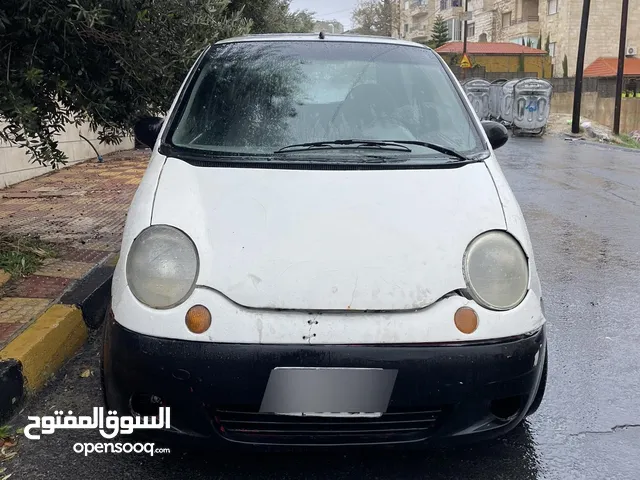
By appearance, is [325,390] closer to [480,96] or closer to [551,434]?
[551,434]

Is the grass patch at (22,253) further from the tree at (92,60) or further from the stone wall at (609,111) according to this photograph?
the stone wall at (609,111)

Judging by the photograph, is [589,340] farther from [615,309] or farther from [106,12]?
[106,12]

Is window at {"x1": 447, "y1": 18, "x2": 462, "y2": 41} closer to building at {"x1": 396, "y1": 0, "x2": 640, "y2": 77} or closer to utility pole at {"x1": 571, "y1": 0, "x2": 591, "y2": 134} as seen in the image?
building at {"x1": 396, "y1": 0, "x2": 640, "y2": 77}

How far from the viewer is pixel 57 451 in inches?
106

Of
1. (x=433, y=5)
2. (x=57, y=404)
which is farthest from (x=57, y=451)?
(x=433, y=5)

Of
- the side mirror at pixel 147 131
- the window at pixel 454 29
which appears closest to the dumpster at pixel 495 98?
the side mirror at pixel 147 131

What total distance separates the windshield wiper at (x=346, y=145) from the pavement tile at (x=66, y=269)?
2.30 m

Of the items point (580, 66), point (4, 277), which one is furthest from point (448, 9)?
point (4, 277)

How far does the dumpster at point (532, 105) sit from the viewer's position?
868 inches

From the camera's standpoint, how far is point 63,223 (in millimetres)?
6312

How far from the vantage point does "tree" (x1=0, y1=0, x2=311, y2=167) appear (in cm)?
373

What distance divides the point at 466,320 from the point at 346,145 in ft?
3.50

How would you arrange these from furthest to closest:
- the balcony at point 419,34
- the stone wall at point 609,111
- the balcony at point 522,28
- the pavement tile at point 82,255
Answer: the balcony at point 419,34 < the balcony at point 522,28 < the stone wall at point 609,111 < the pavement tile at point 82,255

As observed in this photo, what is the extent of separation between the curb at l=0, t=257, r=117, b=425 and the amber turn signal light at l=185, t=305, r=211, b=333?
1.25 meters
